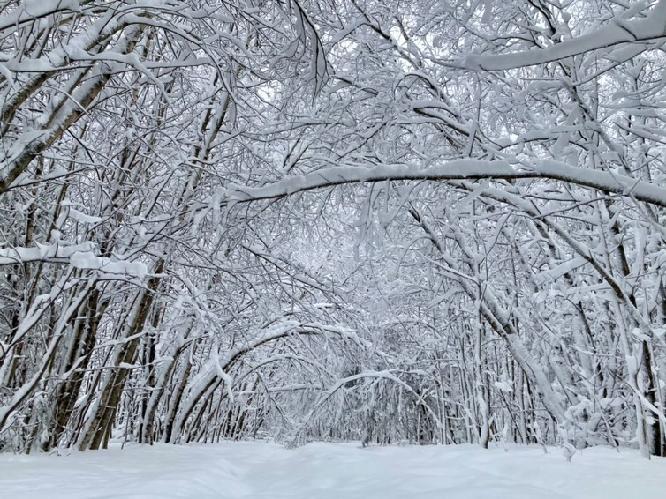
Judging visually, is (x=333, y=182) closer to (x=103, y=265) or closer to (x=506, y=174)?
Answer: (x=506, y=174)

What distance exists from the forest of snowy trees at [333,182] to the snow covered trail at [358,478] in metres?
0.67

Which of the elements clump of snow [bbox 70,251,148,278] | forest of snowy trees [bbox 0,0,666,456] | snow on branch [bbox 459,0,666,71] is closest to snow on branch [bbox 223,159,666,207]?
forest of snowy trees [bbox 0,0,666,456]

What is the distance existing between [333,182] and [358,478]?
2542mm

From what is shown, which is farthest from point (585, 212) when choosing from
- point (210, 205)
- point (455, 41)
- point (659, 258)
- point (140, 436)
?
point (140, 436)

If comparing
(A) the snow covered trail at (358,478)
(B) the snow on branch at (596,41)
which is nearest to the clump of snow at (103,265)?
(A) the snow covered trail at (358,478)

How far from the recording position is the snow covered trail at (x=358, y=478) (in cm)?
289

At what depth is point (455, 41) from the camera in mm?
3828

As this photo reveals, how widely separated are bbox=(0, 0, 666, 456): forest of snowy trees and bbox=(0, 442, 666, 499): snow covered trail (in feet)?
2.19

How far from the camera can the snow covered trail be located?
9.49 feet

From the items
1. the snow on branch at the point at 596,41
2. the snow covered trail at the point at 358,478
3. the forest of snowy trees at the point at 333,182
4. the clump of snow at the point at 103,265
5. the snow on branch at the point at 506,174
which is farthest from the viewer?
the clump of snow at the point at 103,265

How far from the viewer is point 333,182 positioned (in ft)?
8.65

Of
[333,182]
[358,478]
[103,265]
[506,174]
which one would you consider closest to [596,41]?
[506,174]

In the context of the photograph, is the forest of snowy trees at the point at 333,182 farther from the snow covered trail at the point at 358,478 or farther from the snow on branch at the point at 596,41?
the snow covered trail at the point at 358,478

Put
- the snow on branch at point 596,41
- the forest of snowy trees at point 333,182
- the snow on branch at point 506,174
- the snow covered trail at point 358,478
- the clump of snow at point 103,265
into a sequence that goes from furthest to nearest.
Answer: the clump of snow at point 103,265, the snow covered trail at point 358,478, the forest of snowy trees at point 333,182, the snow on branch at point 506,174, the snow on branch at point 596,41
